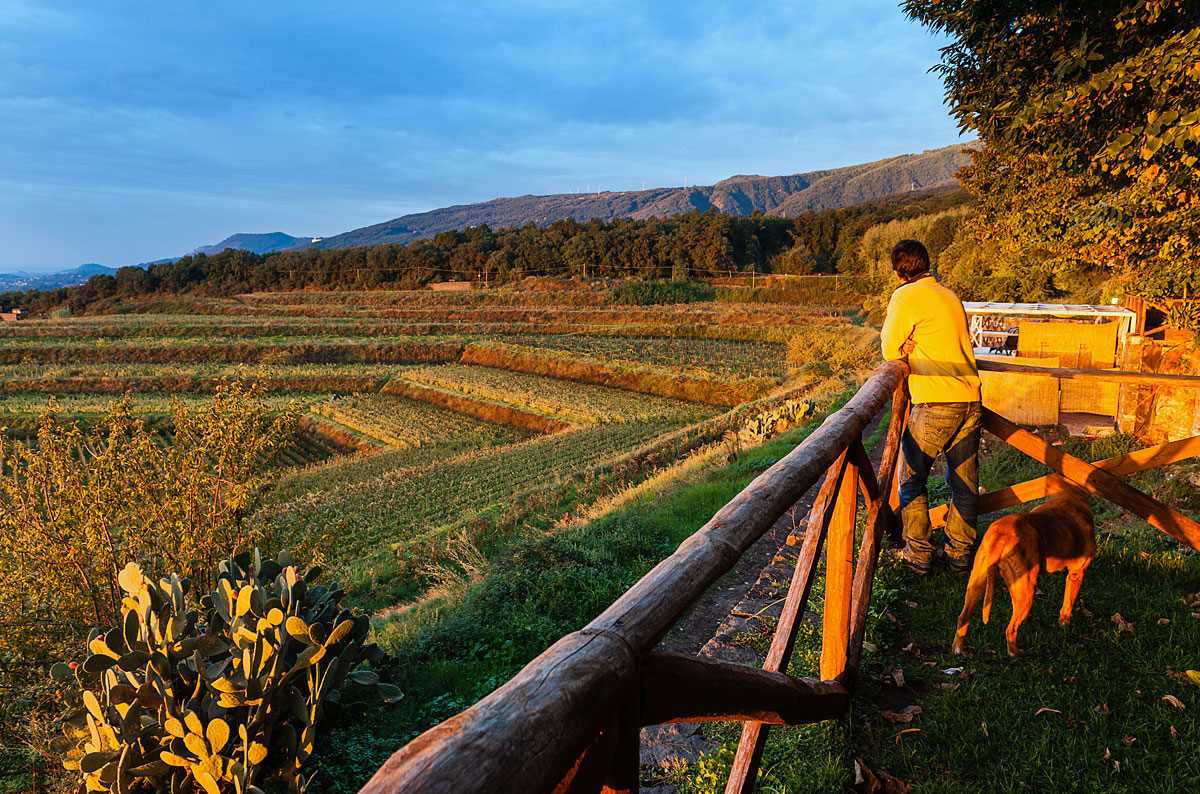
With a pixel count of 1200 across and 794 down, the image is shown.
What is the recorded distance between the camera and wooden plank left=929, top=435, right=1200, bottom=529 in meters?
3.88

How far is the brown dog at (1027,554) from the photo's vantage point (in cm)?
332

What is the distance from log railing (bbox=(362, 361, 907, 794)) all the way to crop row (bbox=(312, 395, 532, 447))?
21.3 m

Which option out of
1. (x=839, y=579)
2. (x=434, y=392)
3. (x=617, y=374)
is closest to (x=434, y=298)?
(x=434, y=392)

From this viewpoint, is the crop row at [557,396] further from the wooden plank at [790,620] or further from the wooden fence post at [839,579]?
the wooden plank at [790,620]

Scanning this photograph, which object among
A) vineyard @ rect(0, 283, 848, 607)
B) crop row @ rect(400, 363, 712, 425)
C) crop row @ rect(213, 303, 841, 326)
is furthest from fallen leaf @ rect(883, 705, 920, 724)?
crop row @ rect(213, 303, 841, 326)

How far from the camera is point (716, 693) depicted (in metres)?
1.58

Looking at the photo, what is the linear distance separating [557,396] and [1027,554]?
2442cm

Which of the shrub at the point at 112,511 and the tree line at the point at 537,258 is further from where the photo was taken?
the tree line at the point at 537,258

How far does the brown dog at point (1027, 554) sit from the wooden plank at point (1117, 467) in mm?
496

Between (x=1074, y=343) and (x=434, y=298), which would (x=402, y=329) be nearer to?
(x=434, y=298)

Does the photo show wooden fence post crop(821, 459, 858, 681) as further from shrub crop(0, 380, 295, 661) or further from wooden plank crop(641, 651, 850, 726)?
shrub crop(0, 380, 295, 661)

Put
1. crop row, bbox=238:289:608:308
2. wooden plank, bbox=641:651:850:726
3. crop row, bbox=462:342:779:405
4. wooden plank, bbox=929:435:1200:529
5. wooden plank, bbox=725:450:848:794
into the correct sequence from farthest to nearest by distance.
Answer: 1. crop row, bbox=238:289:608:308
2. crop row, bbox=462:342:779:405
3. wooden plank, bbox=929:435:1200:529
4. wooden plank, bbox=725:450:848:794
5. wooden plank, bbox=641:651:850:726

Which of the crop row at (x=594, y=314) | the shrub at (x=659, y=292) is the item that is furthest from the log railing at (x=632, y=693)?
the shrub at (x=659, y=292)

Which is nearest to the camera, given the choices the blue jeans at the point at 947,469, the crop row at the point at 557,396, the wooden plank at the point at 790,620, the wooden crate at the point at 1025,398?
the wooden plank at the point at 790,620
